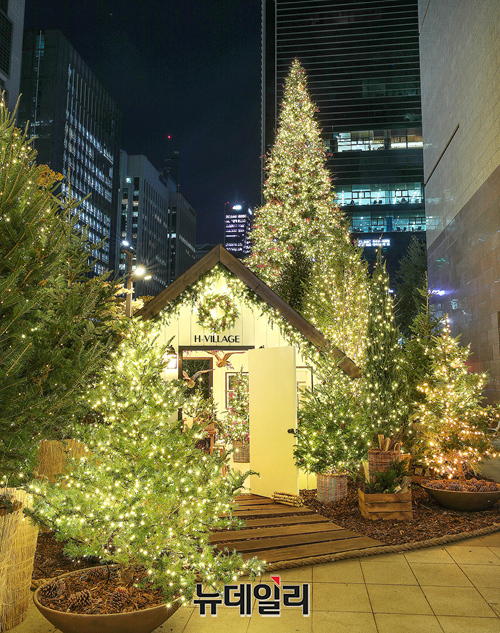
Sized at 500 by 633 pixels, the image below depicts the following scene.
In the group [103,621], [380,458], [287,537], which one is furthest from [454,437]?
[103,621]

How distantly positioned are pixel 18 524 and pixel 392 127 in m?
61.5

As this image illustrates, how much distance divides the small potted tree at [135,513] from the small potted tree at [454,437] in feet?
14.8

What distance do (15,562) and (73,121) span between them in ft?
306

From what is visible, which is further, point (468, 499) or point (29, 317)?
point (468, 499)

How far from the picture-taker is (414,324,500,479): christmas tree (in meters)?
7.61

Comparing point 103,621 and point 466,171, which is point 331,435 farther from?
point 466,171

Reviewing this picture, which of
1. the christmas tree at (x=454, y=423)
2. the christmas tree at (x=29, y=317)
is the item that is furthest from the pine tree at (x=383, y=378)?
the christmas tree at (x=29, y=317)

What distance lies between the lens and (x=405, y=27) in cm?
5775

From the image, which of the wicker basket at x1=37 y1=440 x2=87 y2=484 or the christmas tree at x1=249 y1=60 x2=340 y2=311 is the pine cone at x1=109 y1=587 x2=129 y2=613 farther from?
the christmas tree at x1=249 y1=60 x2=340 y2=311

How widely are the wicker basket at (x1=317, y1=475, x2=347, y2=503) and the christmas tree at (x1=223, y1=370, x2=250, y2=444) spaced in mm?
4273

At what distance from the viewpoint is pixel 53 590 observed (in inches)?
137

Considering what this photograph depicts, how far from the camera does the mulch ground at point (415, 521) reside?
231 inches

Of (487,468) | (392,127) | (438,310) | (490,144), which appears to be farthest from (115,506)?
→ (392,127)

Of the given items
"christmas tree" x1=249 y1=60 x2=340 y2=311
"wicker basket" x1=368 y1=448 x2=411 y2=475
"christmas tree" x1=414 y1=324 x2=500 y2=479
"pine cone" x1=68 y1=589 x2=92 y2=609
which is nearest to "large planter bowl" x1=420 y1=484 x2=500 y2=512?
"christmas tree" x1=414 y1=324 x2=500 y2=479
